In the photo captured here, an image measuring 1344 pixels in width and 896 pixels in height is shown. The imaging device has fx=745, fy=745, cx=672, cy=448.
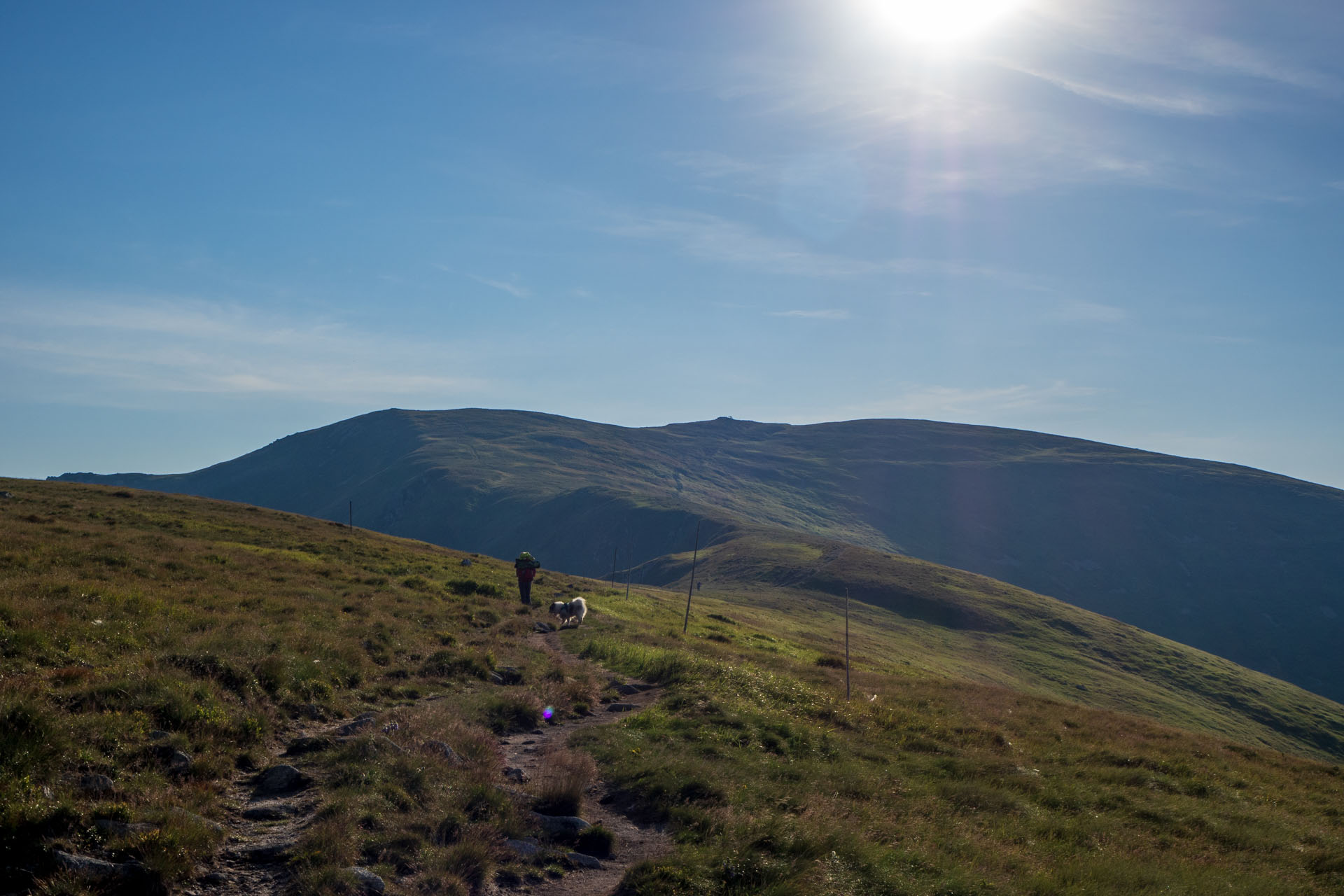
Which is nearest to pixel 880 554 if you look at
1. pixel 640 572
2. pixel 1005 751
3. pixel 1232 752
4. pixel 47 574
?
pixel 640 572

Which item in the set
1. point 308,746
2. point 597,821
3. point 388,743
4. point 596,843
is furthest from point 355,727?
point 596,843

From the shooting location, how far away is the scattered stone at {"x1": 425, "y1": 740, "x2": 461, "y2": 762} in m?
13.3

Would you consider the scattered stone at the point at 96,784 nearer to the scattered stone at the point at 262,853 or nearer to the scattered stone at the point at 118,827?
the scattered stone at the point at 118,827

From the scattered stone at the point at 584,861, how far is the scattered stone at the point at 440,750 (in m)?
3.23

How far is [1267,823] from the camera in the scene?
18.0 metres

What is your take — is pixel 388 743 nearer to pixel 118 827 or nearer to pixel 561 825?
pixel 561 825

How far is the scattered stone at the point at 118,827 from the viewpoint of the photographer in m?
8.65

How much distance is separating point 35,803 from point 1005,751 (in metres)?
22.8

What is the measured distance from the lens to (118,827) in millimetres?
8734

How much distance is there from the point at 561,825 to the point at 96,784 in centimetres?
638

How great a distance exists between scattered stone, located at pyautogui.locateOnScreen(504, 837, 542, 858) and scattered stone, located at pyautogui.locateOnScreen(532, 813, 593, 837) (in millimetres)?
496

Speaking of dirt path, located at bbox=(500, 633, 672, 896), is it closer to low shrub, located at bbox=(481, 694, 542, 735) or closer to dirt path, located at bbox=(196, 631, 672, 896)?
dirt path, located at bbox=(196, 631, 672, 896)

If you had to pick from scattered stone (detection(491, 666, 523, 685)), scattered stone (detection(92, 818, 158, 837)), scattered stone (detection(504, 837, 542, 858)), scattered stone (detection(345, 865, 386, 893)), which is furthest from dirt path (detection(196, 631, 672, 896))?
scattered stone (detection(491, 666, 523, 685))

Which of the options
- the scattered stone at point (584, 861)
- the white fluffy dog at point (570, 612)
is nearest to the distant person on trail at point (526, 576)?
the white fluffy dog at point (570, 612)
